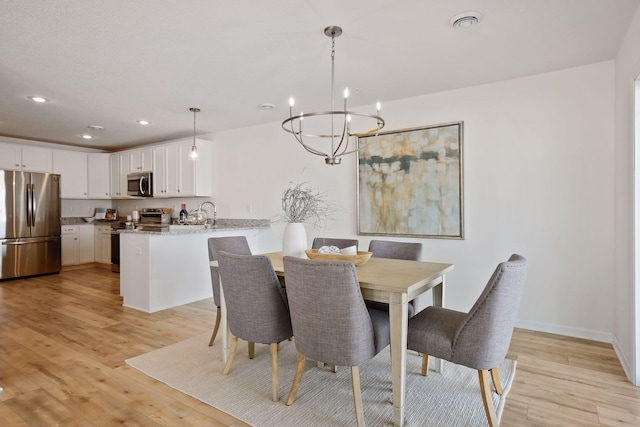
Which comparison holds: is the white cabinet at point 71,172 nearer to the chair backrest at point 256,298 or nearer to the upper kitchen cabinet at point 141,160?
the upper kitchen cabinet at point 141,160

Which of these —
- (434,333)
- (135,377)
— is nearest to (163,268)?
Result: (135,377)

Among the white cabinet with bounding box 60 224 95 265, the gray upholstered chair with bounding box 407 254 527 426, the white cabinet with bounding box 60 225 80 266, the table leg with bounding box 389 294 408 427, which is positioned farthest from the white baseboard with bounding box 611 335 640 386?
the white cabinet with bounding box 60 225 80 266

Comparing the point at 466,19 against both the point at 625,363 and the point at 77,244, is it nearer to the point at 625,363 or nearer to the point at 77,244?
the point at 625,363

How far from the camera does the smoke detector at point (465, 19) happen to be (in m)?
2.24

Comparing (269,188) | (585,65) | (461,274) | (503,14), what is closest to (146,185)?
(269,188)

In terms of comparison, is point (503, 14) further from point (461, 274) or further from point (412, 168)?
point (461, 274)

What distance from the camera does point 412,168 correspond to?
12.7ft

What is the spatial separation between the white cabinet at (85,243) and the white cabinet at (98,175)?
2.04ft

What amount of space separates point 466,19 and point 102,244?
7180 millimetres

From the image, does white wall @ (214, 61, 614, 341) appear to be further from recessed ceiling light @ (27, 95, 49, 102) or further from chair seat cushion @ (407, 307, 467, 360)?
recessed ceiling light @ (27, 95, 49, 102)

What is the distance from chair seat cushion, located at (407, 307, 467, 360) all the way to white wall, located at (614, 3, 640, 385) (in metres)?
1.22

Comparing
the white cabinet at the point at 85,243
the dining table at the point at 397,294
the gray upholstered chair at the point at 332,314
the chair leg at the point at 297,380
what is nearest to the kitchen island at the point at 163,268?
the dining table at the point at 397,294

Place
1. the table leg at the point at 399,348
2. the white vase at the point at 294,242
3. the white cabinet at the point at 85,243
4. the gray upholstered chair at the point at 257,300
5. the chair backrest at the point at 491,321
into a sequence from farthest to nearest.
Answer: the white cabinet at the point at 85,243
the white vase at the point at 294,242
the gray upholstered chair at the point at 257,300
the table leg at the point at 399,348
the chair backrest at the point at 491,321

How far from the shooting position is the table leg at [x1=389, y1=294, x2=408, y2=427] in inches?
72.5
